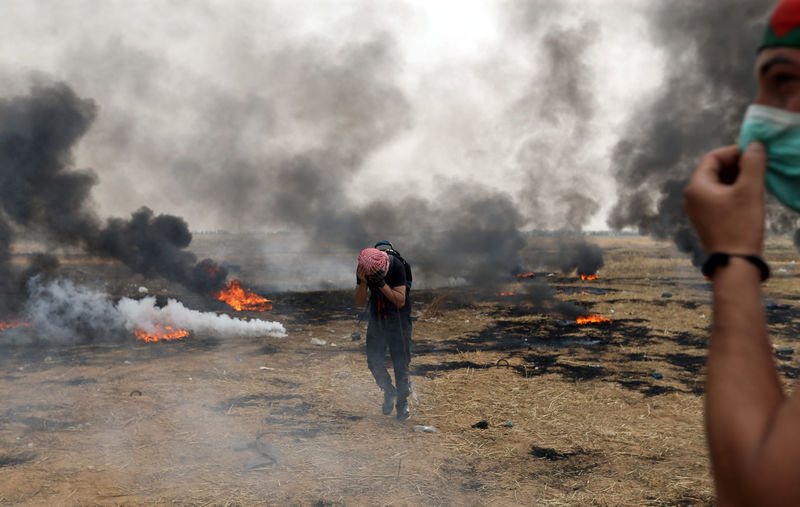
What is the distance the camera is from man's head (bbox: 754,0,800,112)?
2.47 feet

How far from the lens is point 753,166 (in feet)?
2.48

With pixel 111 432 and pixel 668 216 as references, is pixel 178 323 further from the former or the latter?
pixel 668 216

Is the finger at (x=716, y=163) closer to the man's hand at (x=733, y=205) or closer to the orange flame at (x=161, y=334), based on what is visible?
the man's hand at (x=733, y=205)

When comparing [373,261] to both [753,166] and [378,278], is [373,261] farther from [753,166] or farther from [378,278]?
[753,166]

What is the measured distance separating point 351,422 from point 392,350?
0.95m

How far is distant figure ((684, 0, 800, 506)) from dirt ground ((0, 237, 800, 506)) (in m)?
3.98

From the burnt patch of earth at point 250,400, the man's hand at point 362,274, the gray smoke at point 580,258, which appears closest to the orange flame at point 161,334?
the burnt patch of earth at point 250,400

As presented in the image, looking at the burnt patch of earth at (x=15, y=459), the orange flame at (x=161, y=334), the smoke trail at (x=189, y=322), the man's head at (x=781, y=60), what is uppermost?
the man's head at (x=781, y=60)

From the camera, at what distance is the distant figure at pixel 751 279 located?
638mm

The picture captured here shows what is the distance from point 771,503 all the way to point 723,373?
160 millimetres

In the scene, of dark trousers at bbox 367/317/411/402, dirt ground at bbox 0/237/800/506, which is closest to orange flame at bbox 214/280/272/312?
dirt ground at bbox 0/237/800/506

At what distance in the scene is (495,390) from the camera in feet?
24.1

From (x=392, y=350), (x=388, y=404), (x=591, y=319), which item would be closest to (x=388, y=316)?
(x=392, y=350)

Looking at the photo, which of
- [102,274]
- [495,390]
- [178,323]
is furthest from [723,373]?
[102,274]
